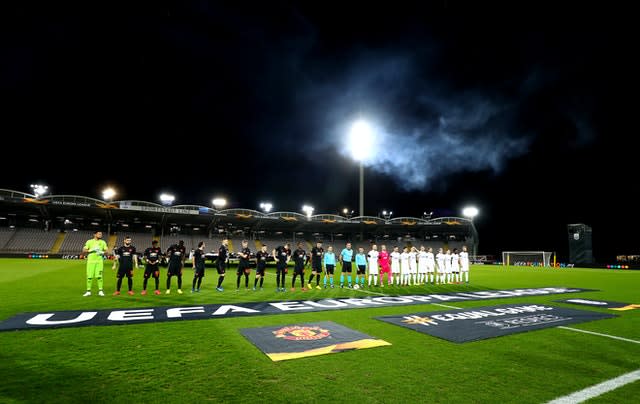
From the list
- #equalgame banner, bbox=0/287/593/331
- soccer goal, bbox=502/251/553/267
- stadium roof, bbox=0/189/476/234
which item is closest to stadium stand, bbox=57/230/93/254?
stadium roof, bbox=0/189/476/234

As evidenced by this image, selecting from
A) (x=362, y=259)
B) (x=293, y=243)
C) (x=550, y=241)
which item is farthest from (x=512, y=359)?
(x=550, y=241)

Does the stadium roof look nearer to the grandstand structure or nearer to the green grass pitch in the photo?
the grandstand structure

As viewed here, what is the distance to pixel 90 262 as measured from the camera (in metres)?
10.7

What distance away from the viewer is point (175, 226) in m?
46.1

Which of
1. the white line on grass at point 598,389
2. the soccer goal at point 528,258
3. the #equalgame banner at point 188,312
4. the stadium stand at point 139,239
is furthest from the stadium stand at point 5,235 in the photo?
the soccer goal at point 528,258

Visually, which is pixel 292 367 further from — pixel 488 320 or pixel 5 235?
pixel 5 235

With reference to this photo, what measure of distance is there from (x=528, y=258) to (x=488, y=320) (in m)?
45.4

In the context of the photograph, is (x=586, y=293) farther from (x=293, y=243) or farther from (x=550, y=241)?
(x=550, y=241)

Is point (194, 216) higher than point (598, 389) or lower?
higher

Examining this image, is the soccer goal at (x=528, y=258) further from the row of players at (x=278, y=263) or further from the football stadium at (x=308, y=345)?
the football stadium at (x=308, y=345)

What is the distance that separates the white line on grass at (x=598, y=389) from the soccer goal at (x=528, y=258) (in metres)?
44.5

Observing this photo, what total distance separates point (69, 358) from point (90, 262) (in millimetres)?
7137

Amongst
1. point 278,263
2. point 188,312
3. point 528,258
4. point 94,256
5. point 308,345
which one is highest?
point 94,256

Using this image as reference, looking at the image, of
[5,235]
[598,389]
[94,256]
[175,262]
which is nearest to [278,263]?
[175,262]
